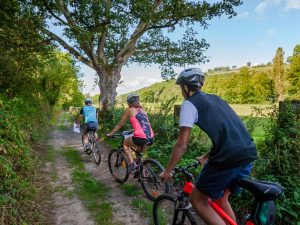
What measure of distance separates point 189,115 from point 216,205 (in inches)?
49.1

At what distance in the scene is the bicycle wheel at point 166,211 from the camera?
174 inches

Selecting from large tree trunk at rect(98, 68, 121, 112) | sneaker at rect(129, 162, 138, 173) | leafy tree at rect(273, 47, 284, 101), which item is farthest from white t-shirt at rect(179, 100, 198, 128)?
leafy tree at rect(273, 47, 284, 101)

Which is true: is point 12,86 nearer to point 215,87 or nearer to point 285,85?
point 285,85

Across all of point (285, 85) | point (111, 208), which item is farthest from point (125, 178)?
point (285, 85)

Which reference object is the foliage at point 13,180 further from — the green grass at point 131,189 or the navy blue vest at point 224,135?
the navy blue vest at point 224,135

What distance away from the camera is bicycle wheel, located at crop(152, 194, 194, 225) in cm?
442

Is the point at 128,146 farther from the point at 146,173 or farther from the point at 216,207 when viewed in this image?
the point at 216,207

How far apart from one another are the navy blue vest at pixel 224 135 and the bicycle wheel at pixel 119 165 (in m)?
4.61

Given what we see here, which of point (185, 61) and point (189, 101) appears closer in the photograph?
point (189, 101)

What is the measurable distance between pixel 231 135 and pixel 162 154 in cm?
618

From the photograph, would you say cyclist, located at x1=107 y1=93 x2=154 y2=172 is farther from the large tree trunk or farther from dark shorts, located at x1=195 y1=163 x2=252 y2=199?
the large tree trunk

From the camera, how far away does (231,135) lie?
3264 mm

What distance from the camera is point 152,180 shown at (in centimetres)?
666

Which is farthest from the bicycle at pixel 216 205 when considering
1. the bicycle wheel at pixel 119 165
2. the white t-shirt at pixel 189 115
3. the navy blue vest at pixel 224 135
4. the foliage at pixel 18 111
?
the bicycle wheel at pixel 119 165
